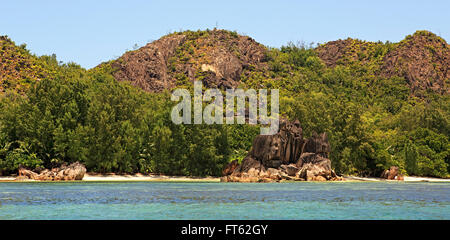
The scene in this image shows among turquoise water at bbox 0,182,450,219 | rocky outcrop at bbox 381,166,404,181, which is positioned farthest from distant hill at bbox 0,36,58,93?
turquoise water at bbox 0,182,450,219

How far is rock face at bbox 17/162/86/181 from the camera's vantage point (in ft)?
263

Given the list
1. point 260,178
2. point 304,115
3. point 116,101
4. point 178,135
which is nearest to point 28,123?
point 116,101

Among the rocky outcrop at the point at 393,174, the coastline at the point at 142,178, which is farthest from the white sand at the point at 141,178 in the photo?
the rocky outcrop at the point at 393,174

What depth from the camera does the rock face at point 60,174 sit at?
80.3 m

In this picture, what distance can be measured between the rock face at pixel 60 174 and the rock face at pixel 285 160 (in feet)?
75.1

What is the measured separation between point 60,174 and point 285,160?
116 feet

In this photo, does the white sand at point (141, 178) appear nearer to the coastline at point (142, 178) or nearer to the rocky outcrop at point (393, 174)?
the coastline at point (142, 178)

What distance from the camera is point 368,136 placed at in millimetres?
100125

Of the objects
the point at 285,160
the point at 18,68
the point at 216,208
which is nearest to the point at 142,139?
the point at 285,160

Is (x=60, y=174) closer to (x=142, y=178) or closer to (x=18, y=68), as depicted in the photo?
(x=142, y=178)

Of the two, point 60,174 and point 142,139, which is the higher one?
point 142,139

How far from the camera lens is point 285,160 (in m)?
85.2
